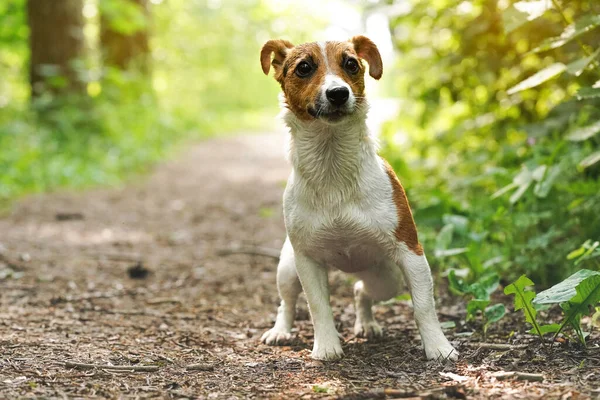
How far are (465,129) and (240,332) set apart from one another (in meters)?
3.60

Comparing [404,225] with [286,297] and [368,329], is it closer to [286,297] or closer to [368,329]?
[368,329]

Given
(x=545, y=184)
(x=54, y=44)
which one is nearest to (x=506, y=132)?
(x=545, y=184)

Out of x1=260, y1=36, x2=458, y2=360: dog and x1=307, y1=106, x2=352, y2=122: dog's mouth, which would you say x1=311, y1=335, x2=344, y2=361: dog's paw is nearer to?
x1=260, y1=36, x2=458, y2=360: dog

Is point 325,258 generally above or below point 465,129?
below

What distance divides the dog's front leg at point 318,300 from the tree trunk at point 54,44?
9875 mm

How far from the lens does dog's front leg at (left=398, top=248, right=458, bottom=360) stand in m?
3.22

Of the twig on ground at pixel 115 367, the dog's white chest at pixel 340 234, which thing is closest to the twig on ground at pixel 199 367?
the twig on ground at pixel 115 367

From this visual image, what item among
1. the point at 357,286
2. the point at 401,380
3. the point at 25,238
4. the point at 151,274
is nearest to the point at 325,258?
the point at 357,286

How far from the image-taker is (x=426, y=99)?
690cm

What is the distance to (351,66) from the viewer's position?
3361mm

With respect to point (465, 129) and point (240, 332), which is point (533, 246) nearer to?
point (240, 332)

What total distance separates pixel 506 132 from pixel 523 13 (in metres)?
3.51

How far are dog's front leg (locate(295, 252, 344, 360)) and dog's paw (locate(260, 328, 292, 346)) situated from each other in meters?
0.37

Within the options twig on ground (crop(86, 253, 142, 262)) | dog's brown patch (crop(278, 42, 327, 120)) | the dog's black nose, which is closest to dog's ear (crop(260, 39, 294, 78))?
dog's brown patch (crop(278, 42, 327, 120))
